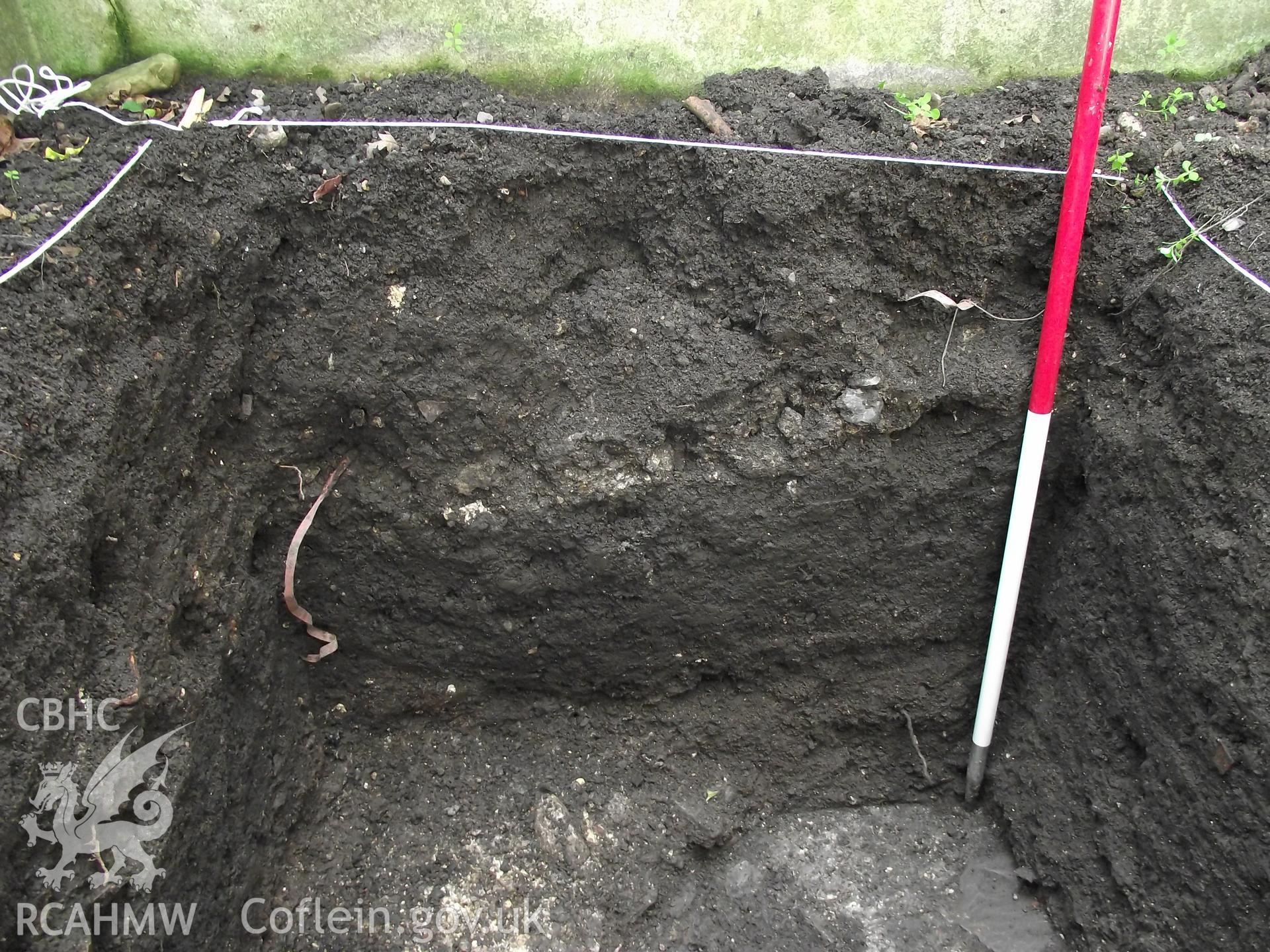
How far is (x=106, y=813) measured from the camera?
155cm

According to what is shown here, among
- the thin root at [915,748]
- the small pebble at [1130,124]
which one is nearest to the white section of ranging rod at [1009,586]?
the thin root at [915,748]

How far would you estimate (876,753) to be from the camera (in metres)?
2.47

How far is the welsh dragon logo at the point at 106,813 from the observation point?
4.75 feet

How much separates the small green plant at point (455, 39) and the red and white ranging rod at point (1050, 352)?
144 centimetres

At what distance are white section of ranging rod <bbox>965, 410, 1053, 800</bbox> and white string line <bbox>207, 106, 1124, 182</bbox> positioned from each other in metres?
0.62

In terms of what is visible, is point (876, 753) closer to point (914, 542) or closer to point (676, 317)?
point (914, 542)

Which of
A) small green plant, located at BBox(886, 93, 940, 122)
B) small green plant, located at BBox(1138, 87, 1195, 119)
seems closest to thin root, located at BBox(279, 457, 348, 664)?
small green plant, located at BBox(886, 93, 940, 122)

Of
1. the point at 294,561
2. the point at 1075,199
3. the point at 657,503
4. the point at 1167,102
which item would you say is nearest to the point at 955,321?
the point at 1075,199

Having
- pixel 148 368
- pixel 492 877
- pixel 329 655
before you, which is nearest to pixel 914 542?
pixel 492 877

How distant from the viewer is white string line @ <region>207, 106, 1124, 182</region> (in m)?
1.94

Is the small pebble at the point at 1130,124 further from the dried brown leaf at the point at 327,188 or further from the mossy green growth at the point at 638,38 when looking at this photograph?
the dried brown leaf at the point at 327,188

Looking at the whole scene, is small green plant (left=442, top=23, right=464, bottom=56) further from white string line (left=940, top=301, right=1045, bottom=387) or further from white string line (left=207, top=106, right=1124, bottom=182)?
white string line (left=940, top=301, right=1045, bottom=387)

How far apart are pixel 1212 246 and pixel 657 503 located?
1407 millimetres

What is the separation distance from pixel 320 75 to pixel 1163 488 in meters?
2.25
